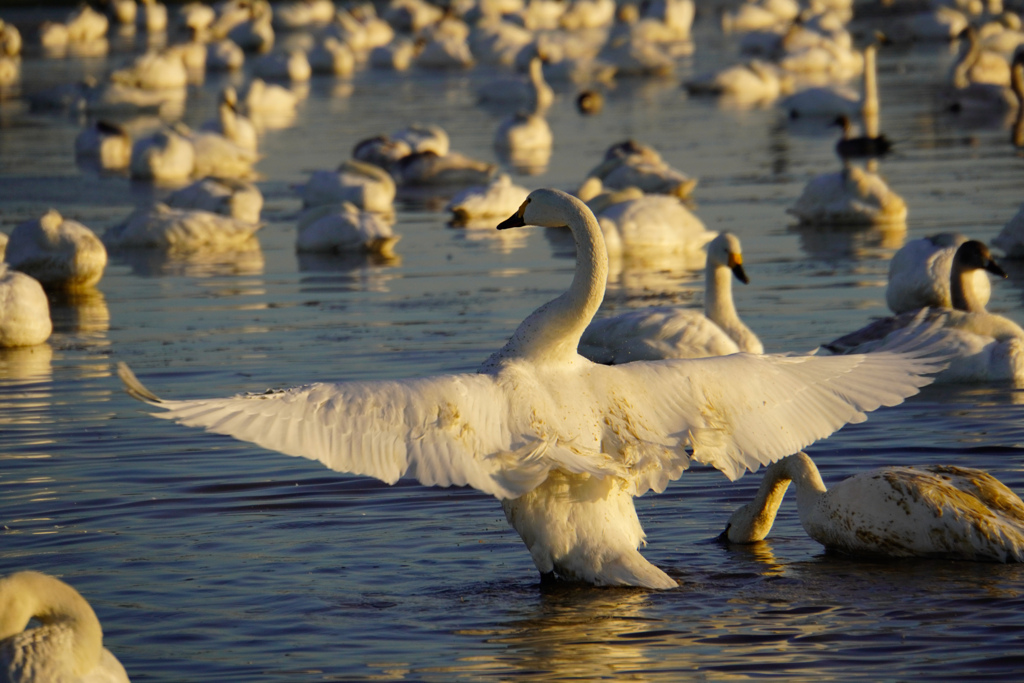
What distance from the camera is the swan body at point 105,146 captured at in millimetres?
24578

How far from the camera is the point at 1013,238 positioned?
45.7 feet

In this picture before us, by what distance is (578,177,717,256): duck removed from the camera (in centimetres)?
1545

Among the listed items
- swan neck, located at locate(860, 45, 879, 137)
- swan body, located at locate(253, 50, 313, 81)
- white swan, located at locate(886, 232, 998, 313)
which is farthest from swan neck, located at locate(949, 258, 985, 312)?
swan body, located at locate(253, 50, 313, 81)

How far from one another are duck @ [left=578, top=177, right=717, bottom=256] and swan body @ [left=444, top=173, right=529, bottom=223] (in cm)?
215

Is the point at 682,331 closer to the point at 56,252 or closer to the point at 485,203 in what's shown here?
the point at 56,252

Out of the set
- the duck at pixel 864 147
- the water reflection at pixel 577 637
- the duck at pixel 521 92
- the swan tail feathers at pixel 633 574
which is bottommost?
the water reflection at pixel 577 637

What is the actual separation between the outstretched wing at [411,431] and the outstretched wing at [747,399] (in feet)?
1.37

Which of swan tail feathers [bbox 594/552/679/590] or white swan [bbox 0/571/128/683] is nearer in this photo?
white swan [bbox 0/571/128/683]

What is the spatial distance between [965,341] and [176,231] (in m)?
9.14

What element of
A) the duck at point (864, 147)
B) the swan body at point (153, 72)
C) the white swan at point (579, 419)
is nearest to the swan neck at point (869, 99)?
the duck at point (864, 147)

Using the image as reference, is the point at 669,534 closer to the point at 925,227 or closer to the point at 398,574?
the point at 398,574

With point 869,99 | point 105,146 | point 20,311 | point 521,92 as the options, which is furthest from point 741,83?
point 20,311

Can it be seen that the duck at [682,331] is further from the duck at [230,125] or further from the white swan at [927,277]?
the duck at [230,125]

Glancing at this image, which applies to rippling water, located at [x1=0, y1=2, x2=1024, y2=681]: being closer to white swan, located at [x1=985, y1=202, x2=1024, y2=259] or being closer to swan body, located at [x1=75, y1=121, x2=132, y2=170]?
white swan, located at [x1=985, y1=202, x2=1024, y2=259]
